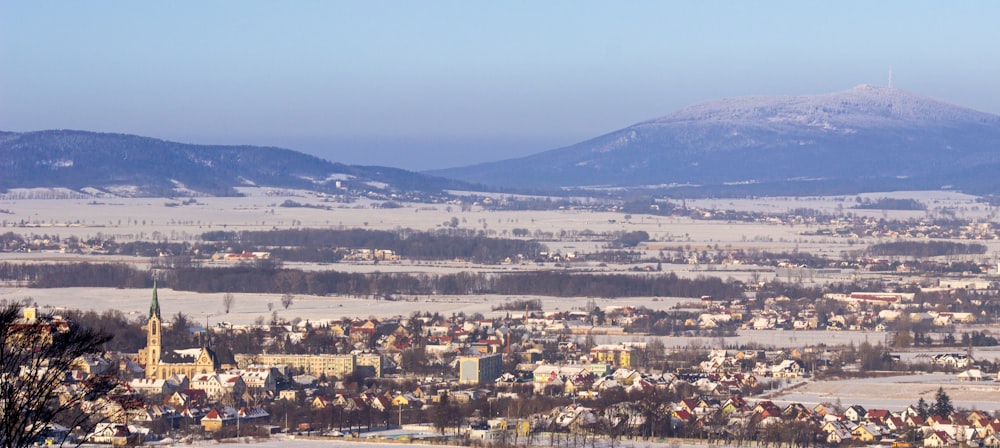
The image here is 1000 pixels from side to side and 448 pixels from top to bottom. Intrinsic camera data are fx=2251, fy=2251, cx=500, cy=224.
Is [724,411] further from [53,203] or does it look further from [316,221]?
[53,203]

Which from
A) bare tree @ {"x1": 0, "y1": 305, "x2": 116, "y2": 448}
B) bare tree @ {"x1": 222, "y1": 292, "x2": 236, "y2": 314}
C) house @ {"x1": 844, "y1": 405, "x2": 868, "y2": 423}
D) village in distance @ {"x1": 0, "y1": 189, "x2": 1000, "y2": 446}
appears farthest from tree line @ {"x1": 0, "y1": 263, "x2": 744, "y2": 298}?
bare tree @ {"x1": 0, "y1": 305, "x2": 116, "y2": 448}

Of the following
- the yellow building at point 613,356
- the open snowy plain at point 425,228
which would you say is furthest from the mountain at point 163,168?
the yellow building at point 613,356

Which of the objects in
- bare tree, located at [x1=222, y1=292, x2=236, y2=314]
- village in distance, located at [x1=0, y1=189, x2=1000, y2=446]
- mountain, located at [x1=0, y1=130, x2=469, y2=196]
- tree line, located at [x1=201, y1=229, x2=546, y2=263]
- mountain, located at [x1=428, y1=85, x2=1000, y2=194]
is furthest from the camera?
mountain, located at [x1=428, y1=85, x2=1000, y2=194]

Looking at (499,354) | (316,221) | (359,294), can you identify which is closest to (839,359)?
(499,354)

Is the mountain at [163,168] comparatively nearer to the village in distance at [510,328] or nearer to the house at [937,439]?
the village in distance at [510,328]

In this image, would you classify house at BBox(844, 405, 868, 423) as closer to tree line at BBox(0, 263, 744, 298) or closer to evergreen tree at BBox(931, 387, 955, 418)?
evergreen tree at BBox(931, 387, 955, 418)

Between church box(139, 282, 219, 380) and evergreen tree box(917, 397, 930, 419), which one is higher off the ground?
church box(139, 282, 219, 380)

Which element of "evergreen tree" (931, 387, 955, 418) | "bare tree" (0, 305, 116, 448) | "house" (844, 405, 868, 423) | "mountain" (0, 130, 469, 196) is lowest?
"house" (844, 405, 868, 423)
